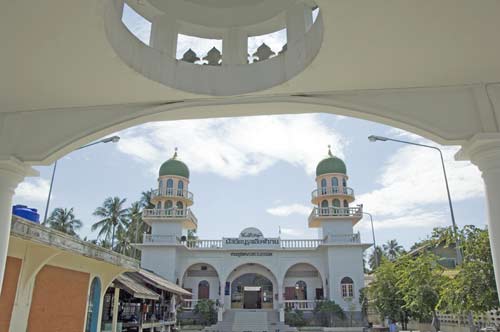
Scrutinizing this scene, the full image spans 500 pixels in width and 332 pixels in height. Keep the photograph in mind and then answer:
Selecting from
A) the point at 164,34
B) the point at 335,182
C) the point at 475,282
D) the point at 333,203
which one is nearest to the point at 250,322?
the point at 333,203

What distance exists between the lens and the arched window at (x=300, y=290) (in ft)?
91.4

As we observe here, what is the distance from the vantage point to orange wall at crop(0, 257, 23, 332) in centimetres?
651

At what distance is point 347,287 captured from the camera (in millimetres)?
25312

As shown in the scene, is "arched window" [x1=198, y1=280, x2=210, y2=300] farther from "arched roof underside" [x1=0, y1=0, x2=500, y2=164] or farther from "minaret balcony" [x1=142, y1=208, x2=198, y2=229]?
"arched roof underside" [x1=0, y1=0, x2=500, y2=164]

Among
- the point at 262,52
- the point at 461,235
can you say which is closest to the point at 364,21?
the point at 262,52

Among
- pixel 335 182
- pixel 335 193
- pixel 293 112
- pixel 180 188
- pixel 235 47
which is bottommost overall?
pixel 293 112

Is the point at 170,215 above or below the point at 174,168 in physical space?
below

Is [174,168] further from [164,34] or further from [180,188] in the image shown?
[164,34]

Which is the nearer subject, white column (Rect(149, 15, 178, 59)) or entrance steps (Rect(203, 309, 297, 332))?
white column (Rect(149, 15, 178, 59))

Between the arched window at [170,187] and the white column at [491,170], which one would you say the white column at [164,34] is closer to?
the white column at [491,170]

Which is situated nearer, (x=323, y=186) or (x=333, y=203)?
(x=333, y=203)

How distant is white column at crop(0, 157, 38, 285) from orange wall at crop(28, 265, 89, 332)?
12.7 feet

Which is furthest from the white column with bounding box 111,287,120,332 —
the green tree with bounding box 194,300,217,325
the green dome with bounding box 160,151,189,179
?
the green dome with bounding box 160,151,189,179

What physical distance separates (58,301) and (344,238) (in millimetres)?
20811
